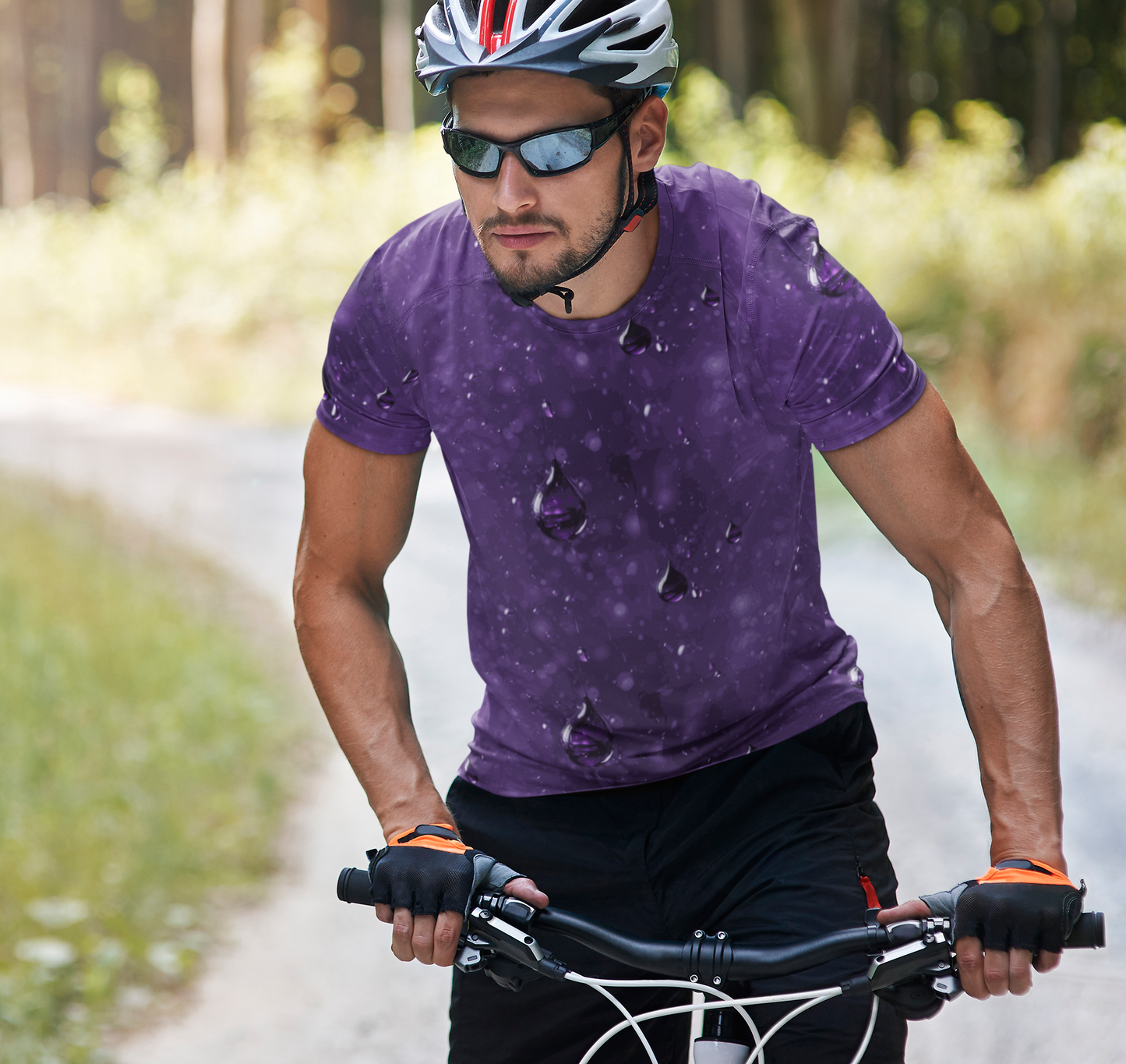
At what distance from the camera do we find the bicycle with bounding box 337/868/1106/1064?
1.83 m

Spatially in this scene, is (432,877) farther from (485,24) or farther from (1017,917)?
(485,24)

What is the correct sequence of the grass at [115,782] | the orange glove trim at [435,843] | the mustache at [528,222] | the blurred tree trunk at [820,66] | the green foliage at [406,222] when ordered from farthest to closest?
the blurred tree trunk at [820,66] < the green foliage at [406,222] < the grass at [115,782] < the mustache at [528,222] < the orange glove trim at [435,843]

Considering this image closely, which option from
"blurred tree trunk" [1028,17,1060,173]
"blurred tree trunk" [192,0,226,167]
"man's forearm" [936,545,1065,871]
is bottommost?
"man's forearm" [936,545,1065,871]

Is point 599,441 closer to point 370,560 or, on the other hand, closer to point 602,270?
point 602,270

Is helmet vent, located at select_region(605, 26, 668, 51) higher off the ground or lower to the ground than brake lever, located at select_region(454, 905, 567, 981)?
higher

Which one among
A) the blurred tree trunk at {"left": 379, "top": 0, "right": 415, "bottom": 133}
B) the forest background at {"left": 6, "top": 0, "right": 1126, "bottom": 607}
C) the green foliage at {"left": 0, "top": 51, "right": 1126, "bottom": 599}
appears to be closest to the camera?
the forest background at {"left": 6, "top": 0, "right": 1126, "bottom": 607}

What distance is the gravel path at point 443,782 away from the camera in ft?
13.9

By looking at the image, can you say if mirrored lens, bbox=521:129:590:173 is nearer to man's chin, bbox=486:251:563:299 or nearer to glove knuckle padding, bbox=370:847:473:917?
man's chin, bbox=486:251:563:299

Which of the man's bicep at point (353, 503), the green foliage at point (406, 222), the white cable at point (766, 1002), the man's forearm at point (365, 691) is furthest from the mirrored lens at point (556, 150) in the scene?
the green foliage at point (406, 222)

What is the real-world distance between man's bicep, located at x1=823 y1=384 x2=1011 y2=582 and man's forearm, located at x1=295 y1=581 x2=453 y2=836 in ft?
2.82

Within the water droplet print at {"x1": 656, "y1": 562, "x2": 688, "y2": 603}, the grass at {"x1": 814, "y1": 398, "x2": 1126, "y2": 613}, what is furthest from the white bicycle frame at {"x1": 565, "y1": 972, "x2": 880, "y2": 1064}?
the grass at {"x1": 814, "y1": 398, "x2": 1126, "y2": 613}

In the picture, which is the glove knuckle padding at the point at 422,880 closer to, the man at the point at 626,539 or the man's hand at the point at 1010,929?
the man at the point at 626,539

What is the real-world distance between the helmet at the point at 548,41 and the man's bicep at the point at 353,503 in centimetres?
63

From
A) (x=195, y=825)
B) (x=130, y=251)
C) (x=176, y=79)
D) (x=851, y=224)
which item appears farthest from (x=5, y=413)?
(x=176, y=79)
